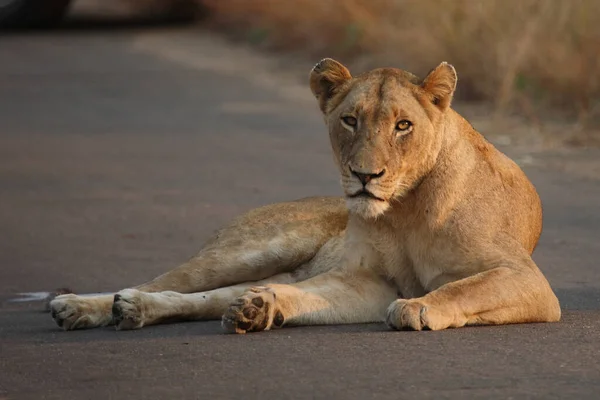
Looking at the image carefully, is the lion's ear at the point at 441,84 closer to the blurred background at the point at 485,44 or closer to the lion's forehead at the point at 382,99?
the lion's forehead at the point at 382,99

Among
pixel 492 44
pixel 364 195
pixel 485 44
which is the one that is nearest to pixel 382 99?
pixel 364 195

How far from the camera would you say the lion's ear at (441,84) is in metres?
6.27

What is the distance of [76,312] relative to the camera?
6.39m

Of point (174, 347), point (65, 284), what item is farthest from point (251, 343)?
point (65, 284)

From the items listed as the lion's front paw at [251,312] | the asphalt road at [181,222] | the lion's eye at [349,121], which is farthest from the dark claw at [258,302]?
the lion's eye at [349,121]

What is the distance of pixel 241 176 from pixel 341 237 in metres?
5.18

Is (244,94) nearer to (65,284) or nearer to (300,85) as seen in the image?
(300,85)

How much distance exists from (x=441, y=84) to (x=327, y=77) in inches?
18.4

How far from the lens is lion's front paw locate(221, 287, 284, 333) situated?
5875mm

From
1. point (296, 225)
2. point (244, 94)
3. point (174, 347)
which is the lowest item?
point (174, 347)

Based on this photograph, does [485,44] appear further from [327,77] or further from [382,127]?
[382,127]

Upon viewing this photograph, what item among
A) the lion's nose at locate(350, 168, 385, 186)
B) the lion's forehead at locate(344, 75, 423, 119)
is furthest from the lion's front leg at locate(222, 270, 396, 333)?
the lion's forehead at locate(344, 75, 423, 119)

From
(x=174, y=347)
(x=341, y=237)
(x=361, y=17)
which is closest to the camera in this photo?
(x=174, y=347)

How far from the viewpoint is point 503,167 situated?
21.6 feet
